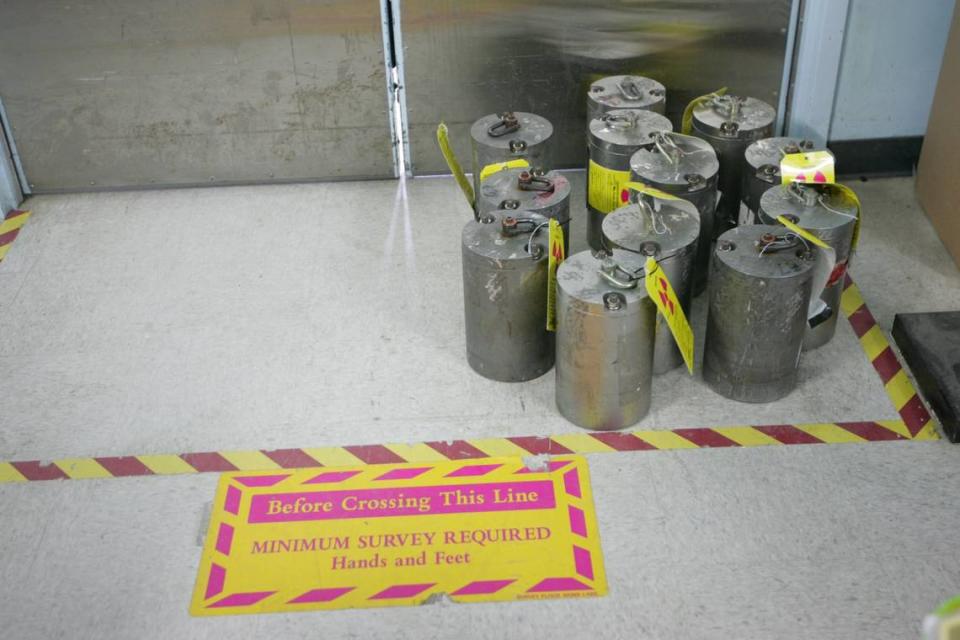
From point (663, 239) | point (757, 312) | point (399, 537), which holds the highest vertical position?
point (663, 239)

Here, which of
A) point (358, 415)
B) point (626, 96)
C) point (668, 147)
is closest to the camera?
point (358, 415)

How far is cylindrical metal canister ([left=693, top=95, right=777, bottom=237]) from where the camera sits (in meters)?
3.86

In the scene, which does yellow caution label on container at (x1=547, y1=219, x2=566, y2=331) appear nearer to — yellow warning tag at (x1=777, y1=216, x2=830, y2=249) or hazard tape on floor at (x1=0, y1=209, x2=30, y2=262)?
yellow warning tag at (x1=777, y1=216, x2=830, y2=249)

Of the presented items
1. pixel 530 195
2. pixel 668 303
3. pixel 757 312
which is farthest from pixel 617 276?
pixel 530 195

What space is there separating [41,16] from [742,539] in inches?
135

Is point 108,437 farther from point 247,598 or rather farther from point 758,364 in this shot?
point 758,364

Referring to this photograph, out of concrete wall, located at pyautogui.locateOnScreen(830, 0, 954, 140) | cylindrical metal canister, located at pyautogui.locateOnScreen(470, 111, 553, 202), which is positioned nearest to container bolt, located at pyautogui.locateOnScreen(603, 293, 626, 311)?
cylindrical metal canister, located at pyautogui.locateOnScreen(470, 111, 553, 202)

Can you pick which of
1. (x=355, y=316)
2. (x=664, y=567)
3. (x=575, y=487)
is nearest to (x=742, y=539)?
(x=664, y=567)

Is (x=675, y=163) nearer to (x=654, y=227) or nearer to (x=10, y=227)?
(x=654, y=227)

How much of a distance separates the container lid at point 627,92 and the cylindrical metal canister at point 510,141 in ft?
0.91

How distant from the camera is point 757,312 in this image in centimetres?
318

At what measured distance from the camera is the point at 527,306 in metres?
3.31

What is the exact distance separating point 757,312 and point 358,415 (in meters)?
1.33

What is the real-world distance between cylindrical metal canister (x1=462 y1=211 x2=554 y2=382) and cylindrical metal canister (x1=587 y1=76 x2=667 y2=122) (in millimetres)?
879
